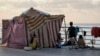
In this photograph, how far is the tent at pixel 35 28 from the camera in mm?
17500

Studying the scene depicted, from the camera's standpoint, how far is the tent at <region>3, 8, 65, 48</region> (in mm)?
17500

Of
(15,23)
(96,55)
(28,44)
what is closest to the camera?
(96,55)

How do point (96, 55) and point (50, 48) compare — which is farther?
point (50, 48)

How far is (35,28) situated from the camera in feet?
57.6

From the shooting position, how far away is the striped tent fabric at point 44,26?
17.6 meters

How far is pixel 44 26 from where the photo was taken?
18.0 m

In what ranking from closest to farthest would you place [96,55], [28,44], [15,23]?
[96,55] < [28,44] < [15,23]

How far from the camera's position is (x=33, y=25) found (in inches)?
692

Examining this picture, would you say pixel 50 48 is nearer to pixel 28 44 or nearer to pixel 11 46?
pixel 28 44

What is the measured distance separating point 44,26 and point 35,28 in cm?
61

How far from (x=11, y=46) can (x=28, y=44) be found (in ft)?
Result: 4.81

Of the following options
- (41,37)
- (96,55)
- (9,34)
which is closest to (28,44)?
(41,37)

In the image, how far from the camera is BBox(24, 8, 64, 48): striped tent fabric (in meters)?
17.6

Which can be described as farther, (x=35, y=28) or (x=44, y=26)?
(x=44, y=26)
